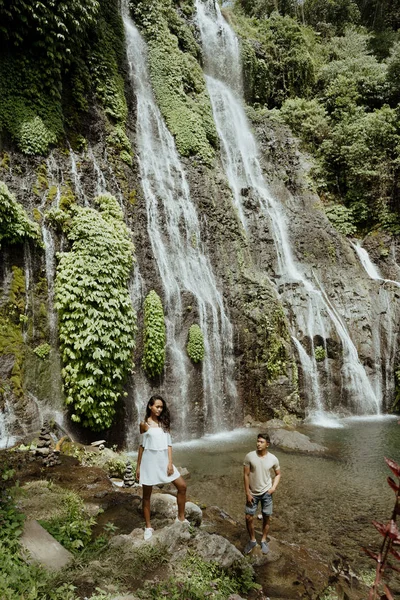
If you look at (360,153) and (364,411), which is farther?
(360,153)

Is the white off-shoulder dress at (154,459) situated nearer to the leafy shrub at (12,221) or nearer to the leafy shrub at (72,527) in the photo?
the leafy shrub at (72,527)

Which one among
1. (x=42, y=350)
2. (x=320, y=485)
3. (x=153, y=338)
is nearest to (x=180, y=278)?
(x=153, y=338)

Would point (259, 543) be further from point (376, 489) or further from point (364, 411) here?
point (364, 411)

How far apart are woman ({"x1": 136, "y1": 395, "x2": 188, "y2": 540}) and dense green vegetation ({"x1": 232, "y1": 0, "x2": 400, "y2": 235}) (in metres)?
19.0

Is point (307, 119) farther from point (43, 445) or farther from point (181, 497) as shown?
point (181, 497)

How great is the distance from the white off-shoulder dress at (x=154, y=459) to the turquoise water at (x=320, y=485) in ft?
8.67

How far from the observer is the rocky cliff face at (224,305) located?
992cm

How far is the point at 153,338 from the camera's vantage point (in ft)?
38.2

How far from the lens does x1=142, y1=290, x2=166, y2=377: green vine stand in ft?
37.9

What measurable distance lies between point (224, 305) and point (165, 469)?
9.93m

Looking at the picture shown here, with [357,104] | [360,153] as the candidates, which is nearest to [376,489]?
[360,153]

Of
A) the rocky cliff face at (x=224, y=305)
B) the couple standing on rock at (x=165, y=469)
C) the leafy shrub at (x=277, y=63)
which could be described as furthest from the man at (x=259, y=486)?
the leafy shrub at (x=277, y=63)

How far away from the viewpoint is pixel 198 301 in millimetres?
13422

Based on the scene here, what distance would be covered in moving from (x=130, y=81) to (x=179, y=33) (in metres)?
6.82
